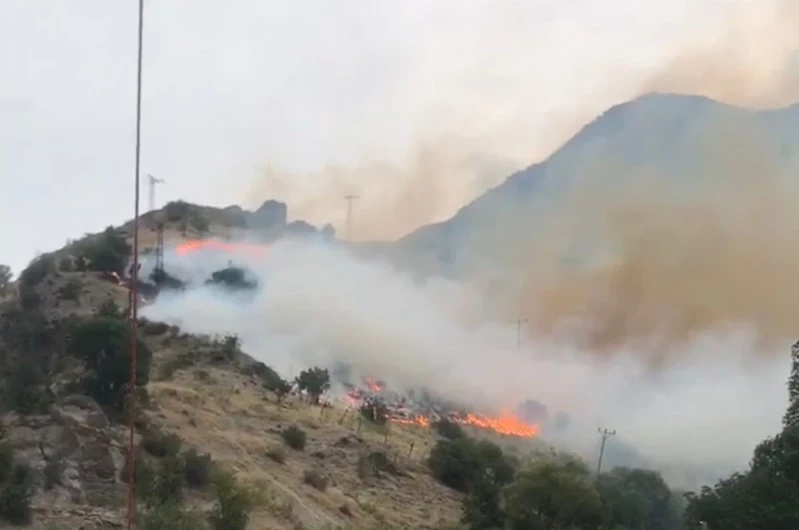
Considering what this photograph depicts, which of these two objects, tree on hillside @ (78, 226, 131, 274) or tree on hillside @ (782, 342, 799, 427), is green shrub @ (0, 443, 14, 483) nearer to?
tree on hillside @ (782, 342, 799, 427)

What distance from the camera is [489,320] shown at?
180m

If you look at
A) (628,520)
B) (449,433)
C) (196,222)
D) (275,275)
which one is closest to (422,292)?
(275,275)

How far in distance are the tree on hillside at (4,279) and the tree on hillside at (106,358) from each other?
8870 centimetres

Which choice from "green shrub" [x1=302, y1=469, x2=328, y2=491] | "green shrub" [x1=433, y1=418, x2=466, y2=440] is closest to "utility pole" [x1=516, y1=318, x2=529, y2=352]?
"green shrub" [x1=433, y1=418, x2=466, y2=440]

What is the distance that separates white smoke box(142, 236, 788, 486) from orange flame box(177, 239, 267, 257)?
2.59 metres

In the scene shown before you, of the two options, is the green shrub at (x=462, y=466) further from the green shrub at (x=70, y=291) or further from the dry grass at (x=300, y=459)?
the green shrub at (x=70, y=291)

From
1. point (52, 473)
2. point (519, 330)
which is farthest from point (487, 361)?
point (52, 473)

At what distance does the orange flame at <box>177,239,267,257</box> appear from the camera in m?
169

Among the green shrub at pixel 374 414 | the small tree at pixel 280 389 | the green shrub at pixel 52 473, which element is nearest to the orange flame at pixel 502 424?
the green shrub at pixel 374 414

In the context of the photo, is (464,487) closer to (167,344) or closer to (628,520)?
(628,520)

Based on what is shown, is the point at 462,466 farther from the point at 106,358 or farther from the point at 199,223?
the point at 199,223

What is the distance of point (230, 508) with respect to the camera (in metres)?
43.9

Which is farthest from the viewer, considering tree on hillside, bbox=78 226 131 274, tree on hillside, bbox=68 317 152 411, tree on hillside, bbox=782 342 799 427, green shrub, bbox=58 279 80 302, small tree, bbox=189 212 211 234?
small tree, bbox=189 212 211 234

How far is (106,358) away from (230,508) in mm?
19930
